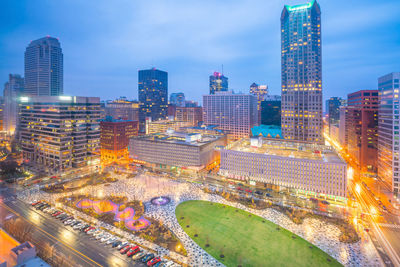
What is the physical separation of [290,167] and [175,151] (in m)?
56.4

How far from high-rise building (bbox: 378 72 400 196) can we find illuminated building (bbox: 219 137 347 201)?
1773 cm

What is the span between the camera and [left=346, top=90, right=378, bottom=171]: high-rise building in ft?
319

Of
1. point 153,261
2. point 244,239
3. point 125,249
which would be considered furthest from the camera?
point 244,239

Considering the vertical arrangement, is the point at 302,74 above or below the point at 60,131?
above

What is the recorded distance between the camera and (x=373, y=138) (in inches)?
3831

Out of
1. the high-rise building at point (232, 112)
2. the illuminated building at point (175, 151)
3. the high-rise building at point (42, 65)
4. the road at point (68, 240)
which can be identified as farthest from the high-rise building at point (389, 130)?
the high-rise building at point (42, 65)

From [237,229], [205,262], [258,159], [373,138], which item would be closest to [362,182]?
[373,138]

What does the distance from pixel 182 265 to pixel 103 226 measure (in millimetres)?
27418

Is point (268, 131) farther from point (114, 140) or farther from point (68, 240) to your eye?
point (68, 240)

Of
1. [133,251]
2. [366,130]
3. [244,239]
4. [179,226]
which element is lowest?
[244,239]

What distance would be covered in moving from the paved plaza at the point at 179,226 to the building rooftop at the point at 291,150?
27732 mm

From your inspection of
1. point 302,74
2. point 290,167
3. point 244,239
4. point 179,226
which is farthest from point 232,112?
point 244,239

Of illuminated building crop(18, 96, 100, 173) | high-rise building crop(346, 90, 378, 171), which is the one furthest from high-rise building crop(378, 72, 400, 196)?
illuminated building crop(18, 96, 100, 173)

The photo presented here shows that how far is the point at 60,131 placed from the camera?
104 metres
